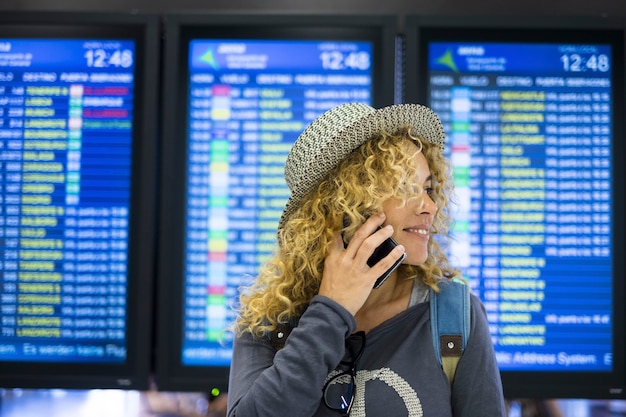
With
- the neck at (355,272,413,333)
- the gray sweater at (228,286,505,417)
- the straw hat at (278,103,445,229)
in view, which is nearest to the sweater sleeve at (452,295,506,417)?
the gray sweater at (228,286,505,417)

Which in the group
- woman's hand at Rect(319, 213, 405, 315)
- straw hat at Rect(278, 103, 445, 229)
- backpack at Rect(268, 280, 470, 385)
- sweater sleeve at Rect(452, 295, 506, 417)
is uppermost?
straw hat at Rect(278, 103, 445, 229)

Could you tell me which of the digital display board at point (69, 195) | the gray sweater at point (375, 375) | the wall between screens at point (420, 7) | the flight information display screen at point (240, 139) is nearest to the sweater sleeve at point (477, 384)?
the gray sweater at point (375, 375)

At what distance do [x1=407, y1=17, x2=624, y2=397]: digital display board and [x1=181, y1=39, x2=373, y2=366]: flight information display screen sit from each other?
1.28ft

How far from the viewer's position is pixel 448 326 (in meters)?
1.35

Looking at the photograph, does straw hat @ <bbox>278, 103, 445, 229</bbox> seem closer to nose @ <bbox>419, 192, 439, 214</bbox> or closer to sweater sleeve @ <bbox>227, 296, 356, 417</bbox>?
nose @ <bbox>419, 192, 439, 214</bbox>

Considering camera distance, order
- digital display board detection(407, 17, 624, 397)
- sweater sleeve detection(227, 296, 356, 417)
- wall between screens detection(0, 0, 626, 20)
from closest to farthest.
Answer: sweater sleeve detection(227, 296, 356, 417) < digital display board detection(407, 17, 624, 397) < wall between screens detection(0, 0, 626, 20)

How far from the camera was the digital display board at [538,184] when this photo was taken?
7.72ft

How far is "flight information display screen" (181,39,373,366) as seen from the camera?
Result: 2.42 metres

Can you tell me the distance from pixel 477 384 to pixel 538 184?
1.28 m

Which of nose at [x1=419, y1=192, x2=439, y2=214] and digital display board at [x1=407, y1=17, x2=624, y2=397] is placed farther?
digital display board at [x1=407, y1=17, x2=624, y2=397]

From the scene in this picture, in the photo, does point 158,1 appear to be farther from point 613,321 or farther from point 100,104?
point 613,321

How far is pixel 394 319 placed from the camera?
1.39 metres

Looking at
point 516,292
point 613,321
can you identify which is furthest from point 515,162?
point 613,321

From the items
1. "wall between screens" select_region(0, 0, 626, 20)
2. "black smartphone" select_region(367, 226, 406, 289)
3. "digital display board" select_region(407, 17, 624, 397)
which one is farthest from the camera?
"wall between screens" select_region(0, 0, 626, 20)
